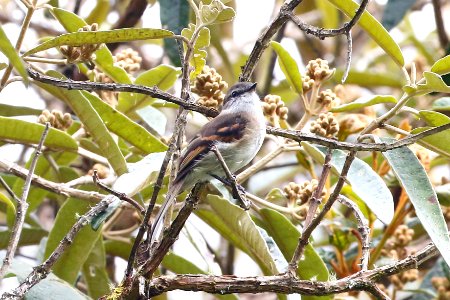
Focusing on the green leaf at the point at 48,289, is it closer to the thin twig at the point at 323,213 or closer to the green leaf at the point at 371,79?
the thin twig at the point at 323,213

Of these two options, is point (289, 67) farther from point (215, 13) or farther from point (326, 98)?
point (215, 13)

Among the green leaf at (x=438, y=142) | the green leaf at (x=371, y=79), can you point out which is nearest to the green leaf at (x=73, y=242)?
the green leaf at (x=438, y=142)

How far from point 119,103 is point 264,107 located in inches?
25.5

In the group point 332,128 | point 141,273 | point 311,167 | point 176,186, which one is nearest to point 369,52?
point 311,167

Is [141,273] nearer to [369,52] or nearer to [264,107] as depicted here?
[264,107]

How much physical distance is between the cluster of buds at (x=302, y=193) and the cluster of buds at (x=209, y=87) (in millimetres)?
461

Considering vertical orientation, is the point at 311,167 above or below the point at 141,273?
above

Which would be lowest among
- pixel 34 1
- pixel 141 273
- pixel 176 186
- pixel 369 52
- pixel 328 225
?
pixel 141 273

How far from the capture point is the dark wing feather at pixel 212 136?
272cm

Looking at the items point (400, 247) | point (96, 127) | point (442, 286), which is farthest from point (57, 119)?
point (442, 286)

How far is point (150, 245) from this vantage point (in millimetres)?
2279

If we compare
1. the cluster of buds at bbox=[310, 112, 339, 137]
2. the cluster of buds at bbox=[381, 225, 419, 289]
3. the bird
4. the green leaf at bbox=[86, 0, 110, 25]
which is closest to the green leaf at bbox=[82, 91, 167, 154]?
the bird

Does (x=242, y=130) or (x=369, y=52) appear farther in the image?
Result: (x=369, y=52)

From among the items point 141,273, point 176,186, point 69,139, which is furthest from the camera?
point 69,139
